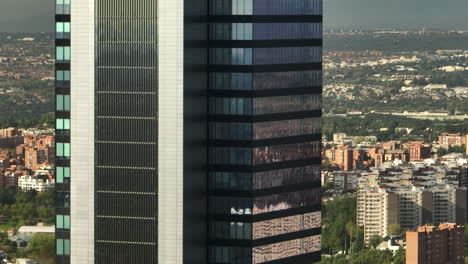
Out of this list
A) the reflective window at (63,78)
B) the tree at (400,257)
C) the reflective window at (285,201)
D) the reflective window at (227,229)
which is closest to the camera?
the reflective window at (63,78)

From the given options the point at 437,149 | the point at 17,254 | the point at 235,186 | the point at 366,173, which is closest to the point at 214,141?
the point at 235,186

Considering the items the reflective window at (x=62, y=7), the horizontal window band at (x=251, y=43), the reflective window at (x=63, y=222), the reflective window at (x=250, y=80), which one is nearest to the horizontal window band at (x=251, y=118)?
the reflective window at (x=250, y=80)

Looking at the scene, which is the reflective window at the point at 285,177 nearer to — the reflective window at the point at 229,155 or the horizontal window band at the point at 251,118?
the reflective window at the point at 229,155

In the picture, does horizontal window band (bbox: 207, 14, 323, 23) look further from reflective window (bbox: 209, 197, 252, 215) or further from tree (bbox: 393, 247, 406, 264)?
tree (bbox: 393, 247, 406, 264)

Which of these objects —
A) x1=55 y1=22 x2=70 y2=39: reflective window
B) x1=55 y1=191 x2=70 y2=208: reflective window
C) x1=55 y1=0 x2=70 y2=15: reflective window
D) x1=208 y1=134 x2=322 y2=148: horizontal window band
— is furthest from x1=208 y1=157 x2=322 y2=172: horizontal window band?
x1=55 y1=0 x2=70 y2=15: reflective window

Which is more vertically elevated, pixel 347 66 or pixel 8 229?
pixel 347 66

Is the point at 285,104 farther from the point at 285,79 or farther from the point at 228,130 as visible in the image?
the point at 228,130

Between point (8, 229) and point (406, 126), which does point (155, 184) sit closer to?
point (8, 229)
